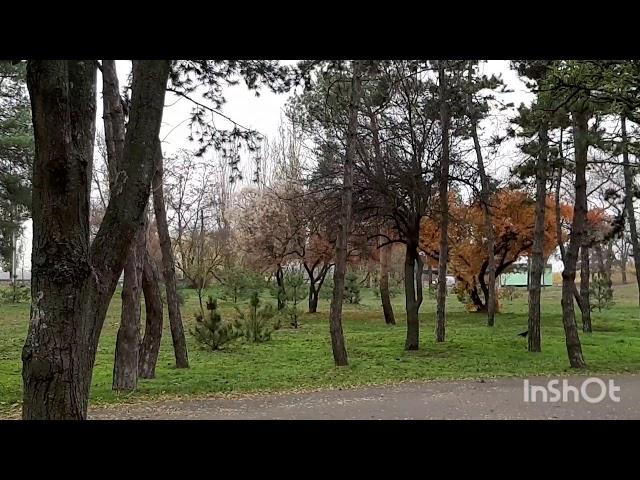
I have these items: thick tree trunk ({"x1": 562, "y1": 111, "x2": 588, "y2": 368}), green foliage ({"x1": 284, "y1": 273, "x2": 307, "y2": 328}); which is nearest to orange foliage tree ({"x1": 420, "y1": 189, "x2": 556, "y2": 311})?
green foliage ({"x1": 284, "y1": 273, "x2": 307, "y2": 328})

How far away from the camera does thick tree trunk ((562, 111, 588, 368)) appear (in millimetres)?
8688

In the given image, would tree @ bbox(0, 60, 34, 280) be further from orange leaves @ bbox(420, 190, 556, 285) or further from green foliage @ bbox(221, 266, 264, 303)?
orange leaves @ bbox(420, 190, 556, 285)

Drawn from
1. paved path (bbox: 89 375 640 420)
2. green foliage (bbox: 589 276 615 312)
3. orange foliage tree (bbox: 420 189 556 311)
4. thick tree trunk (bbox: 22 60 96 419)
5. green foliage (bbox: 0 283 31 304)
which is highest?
orange foliage tree (bbox: 420 189 556 311)

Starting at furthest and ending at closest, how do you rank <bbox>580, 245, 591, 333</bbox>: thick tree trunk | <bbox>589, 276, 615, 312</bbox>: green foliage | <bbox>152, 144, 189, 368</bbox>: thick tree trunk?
<bbox>589, 276, 615, 312</bbox>: green foliage, <bbox>580, 245, 591, 333</bbox>: thick tree trunk, <bbox>152, 144, 189, 368</bbox>: thick tree trunk

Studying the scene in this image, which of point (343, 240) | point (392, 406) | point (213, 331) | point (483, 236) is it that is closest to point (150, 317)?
point (343, 240)

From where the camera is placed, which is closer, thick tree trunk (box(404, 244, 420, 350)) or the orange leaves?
thick tree trunk (box(404, 244, 420, 350))

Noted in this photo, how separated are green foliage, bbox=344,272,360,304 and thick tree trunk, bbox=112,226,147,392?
16020mm

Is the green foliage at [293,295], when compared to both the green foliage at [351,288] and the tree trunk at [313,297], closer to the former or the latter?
the tree trunk at [313,297]

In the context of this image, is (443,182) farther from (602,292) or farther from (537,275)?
(602,292)

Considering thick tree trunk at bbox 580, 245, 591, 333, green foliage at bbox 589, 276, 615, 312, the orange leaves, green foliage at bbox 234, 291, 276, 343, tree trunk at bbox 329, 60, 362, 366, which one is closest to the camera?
tree trunk at bbox 329, 60, 362, 366

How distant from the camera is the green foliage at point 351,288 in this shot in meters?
23.1

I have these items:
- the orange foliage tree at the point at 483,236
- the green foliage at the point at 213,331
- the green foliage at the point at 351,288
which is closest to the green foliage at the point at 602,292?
the orange foliage tree at the point at 483,236
